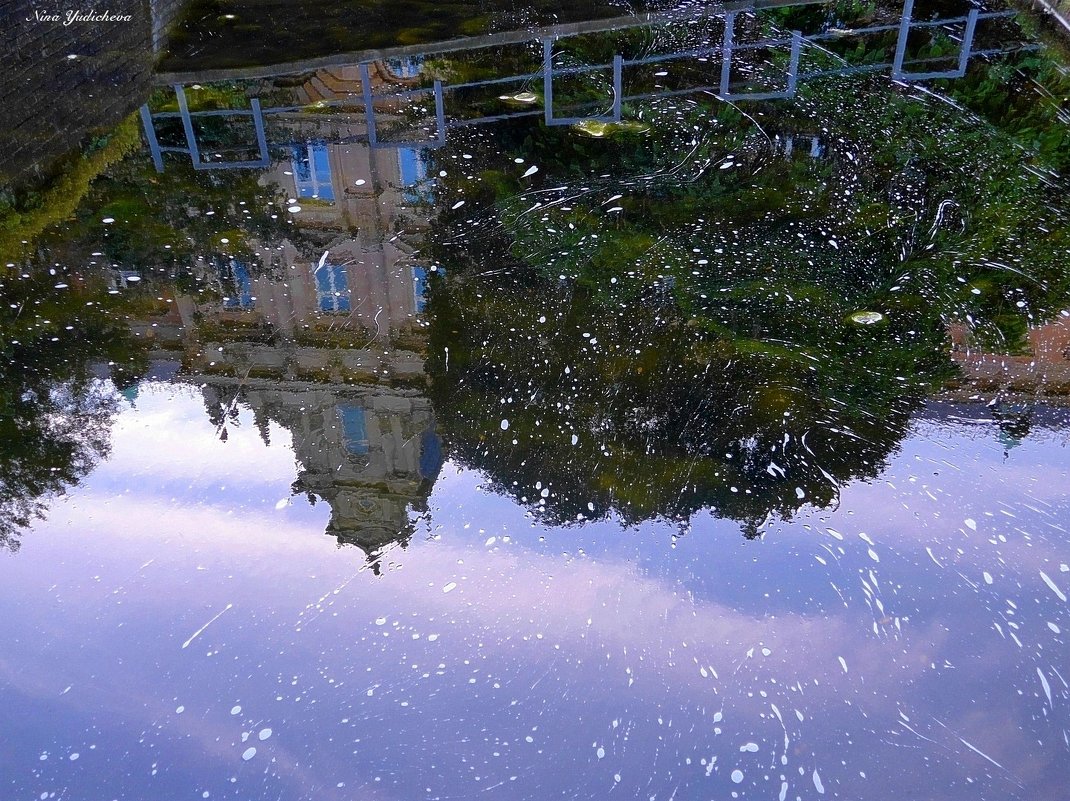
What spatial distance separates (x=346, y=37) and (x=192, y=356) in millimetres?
5002

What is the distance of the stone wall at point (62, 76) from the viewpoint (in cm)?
682

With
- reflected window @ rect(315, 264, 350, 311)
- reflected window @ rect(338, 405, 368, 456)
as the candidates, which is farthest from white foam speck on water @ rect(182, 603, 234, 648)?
reflected window @ rect(315, 264, 350, 311)

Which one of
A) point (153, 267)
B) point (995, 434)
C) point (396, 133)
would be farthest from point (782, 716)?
point (396, 133)

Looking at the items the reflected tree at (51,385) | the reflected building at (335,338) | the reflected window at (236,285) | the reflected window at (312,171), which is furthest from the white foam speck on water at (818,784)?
the reflected window at (312,171)

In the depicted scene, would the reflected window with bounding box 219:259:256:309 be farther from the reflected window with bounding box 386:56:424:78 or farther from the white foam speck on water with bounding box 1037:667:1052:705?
the white foam speck on water with bounding box 1037:667:1052:705

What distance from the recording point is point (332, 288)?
5.60 meters

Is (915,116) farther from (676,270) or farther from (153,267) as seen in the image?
(153,267)

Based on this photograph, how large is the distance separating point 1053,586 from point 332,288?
13.6ft

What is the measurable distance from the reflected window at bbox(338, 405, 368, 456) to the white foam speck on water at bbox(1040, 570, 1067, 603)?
3.11 m

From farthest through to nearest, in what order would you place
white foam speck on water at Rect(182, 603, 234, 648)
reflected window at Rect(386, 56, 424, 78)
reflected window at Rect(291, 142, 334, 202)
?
1. reflected window at Rect(386, 56, 424, 78)
2. reflected window at Rect(291, 142, 334, 202)
3. white foam speck on water at Rect(182, 603, 234, 648)

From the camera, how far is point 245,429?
185 inches

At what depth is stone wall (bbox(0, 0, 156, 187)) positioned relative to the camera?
6.82 m

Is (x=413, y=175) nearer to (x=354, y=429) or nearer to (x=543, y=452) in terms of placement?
(x=354, y=429)

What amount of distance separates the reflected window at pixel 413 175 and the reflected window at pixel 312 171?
0.54 metres
